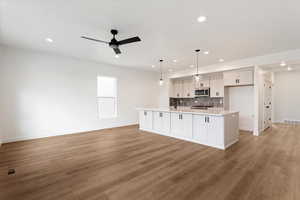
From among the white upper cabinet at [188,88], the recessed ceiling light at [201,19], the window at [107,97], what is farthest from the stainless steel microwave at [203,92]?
the recessed ceiling light at [201,19]

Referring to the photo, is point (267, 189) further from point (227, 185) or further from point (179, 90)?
point (179, 90)

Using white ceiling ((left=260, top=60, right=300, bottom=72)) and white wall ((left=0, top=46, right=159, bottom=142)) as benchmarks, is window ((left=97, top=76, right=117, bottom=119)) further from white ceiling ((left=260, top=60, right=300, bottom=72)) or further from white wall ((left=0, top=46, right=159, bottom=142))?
white ceiling ((left=260, top=60, right=300, bottom=72))

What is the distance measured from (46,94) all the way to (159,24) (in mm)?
4338

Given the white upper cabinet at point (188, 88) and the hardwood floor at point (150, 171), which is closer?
the hardwood floor at point (150, 171)

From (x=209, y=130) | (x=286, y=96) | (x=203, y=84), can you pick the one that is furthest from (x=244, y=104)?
(x=286, y=96)

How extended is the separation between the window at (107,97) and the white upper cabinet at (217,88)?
4.45 metres

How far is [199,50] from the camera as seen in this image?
423 cm

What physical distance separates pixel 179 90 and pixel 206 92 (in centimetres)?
158

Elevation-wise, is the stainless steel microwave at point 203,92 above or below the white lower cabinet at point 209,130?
above

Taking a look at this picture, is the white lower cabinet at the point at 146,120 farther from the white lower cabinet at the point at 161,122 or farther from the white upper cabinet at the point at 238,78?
the white upper cabinet at the point at 238,78

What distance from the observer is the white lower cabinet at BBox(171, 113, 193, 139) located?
420cm

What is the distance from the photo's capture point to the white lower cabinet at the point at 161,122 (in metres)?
4.86

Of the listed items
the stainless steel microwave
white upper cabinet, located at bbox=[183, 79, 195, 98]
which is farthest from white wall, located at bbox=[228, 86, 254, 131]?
white upper cabinet, located at bbox=[183, 79, 195, 98]

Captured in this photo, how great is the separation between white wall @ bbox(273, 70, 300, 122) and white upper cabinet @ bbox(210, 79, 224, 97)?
3551 millimetres
